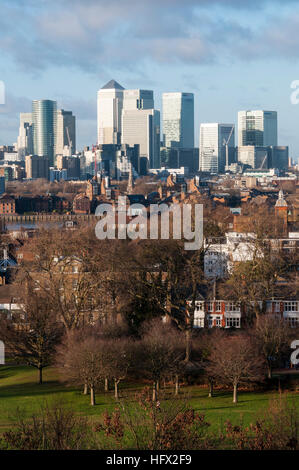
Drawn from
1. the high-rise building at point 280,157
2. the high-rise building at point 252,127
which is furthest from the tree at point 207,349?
the high-rise building at point 252,127

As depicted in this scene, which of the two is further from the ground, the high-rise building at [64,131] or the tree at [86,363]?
the high-rise building at [64,131]

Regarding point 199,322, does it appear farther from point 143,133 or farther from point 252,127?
point 252,127

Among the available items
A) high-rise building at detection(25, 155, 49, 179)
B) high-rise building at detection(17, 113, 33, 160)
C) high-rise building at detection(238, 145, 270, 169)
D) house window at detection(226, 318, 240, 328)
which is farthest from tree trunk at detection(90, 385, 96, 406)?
high-rise building at detection(17, 113, 33, 160)

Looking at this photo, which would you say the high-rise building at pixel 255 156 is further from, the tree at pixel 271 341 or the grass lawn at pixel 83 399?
the grass lawn at pixel 83 399

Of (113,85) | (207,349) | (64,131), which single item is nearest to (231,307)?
(207,349)

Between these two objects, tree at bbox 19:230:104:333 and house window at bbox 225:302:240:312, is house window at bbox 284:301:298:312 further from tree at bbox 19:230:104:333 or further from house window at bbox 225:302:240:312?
tree at bbox 19:230:104:333
